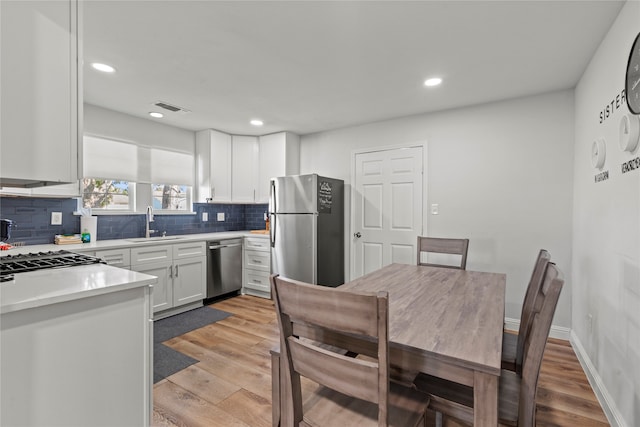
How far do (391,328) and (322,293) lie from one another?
1.55ft

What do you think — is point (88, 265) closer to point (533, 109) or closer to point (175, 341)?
point (175, 341)

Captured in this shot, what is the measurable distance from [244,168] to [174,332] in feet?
8.07

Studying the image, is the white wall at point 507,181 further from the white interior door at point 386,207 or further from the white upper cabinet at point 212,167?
the white upper cabinet at point 212,167

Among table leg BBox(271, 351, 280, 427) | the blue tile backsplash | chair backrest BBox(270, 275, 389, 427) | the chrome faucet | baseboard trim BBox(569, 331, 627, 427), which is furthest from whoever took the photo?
the chrome faucet

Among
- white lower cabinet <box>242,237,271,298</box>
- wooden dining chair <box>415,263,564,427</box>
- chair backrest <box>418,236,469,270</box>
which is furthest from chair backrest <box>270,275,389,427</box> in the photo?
white lower cabinet <box>242,237,271,298</box>

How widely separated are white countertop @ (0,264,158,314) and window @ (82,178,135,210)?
2.36 m

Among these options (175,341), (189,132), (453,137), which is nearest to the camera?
(175,341)

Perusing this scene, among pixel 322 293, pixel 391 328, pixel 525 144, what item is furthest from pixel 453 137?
pixel 322 293

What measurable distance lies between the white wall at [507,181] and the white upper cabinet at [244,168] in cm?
226

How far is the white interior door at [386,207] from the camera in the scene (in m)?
3.67

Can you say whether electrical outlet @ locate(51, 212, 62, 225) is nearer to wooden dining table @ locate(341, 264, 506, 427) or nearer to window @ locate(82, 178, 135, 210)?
window @ locate(82, 178, 135, 210)

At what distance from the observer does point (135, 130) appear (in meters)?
3.68

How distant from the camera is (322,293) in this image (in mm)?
921

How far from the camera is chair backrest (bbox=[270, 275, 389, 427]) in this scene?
859 mm
